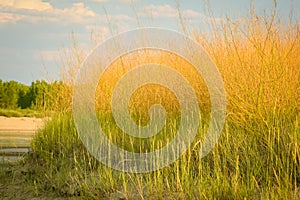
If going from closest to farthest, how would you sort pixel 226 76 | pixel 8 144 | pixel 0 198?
pixel 0 198 < pixel 226 76 < pixel 8 144

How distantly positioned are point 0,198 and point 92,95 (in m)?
2.00

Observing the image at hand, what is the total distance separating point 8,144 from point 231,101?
3.65 metres

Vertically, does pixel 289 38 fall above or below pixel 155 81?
above

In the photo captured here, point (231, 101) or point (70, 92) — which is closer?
point (231, 101)

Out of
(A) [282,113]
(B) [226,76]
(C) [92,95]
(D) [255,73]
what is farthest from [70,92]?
(A) [282,113]

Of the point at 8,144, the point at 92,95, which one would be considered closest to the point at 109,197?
the point at 92,95

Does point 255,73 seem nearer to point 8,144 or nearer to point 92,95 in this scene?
point 92,95

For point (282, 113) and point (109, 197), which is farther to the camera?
point (282, 113)

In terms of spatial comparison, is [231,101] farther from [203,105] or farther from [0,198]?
[0,198]

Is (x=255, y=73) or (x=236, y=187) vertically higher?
(x=255, y=73)

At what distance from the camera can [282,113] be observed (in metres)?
3.54

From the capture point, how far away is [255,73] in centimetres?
394

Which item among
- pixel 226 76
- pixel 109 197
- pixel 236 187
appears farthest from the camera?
pixel 226 76

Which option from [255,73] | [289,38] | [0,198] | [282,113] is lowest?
[0,198]
